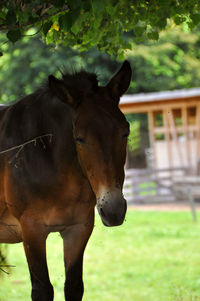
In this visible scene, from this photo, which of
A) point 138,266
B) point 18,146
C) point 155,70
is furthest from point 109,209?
point 155,70

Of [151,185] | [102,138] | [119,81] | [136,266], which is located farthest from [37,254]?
[151,185]

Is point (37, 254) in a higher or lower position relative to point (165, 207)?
higher

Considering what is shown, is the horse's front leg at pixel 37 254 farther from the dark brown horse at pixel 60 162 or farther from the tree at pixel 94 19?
the tree at pixel 94 19

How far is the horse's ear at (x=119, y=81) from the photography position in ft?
11.9

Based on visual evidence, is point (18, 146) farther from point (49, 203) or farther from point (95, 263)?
point (95, 263)

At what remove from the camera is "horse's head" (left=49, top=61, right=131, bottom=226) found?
124 inches

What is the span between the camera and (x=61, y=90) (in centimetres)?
348

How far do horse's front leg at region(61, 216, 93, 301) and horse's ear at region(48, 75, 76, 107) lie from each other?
3.28ft

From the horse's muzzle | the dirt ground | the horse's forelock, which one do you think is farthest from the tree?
the dirt ground

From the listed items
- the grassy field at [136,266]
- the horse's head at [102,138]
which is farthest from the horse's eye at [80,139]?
the grassy field at [136,266]

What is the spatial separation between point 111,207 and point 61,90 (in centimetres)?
94

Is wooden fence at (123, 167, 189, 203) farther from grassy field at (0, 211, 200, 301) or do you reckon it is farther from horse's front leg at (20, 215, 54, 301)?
horse's front leg at (20, 215, 54, 301)

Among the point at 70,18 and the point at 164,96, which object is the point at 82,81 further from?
the point at 164,96

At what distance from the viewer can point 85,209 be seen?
149 inches
